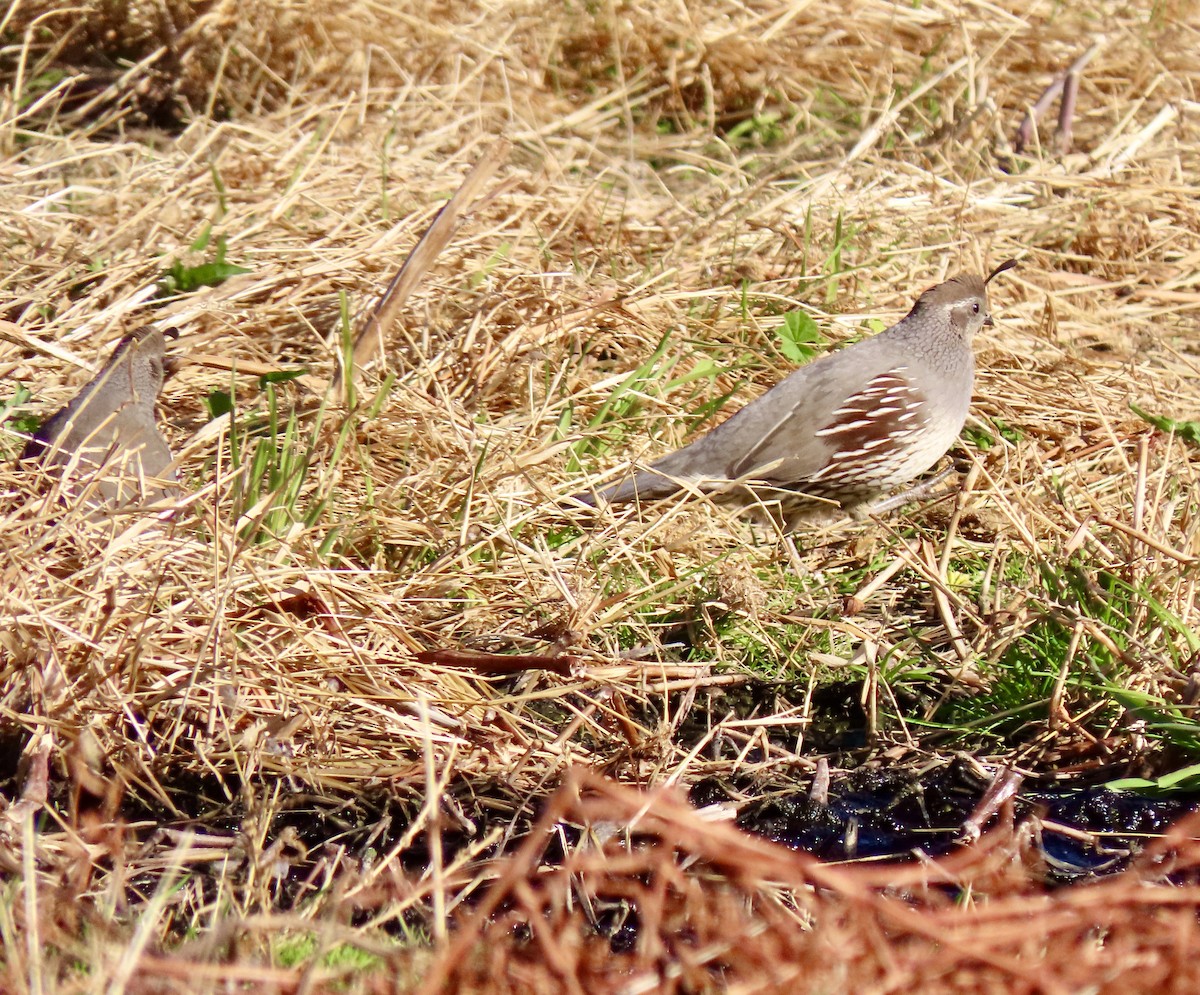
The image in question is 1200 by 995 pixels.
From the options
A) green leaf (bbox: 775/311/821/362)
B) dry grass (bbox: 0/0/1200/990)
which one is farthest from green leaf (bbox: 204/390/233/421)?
green leaf (bbox: 775/311/821/362)

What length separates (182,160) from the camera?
575 centimetres

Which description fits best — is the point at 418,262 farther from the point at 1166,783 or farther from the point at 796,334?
the point at 1166,783

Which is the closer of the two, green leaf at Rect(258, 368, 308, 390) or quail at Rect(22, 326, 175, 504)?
quail at Rect(22, 326, 175, 504)

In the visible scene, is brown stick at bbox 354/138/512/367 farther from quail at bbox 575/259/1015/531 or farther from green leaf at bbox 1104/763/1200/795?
green leaf at bbox 1104/763/1200/795

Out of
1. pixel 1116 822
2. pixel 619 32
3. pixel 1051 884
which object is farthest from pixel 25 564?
pixel 619 32

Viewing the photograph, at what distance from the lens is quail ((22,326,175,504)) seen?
3.51m

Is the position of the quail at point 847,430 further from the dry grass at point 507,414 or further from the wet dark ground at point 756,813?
the wet dark ground at point 756,813

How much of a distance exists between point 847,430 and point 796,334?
0.52m

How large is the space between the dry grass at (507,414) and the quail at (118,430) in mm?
140

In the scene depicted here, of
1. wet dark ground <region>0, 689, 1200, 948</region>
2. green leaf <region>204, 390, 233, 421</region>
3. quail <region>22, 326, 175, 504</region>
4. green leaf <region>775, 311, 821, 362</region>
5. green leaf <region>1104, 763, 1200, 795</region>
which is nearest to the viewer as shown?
wet dark ground <region>0, 689, 1200, 948</region>

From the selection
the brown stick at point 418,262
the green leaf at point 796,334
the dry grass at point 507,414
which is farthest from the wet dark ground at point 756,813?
the green leaf at point 796,334

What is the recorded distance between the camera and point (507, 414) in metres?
4.57

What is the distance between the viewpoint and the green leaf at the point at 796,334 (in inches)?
191

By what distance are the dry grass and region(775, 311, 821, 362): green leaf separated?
11 cm
